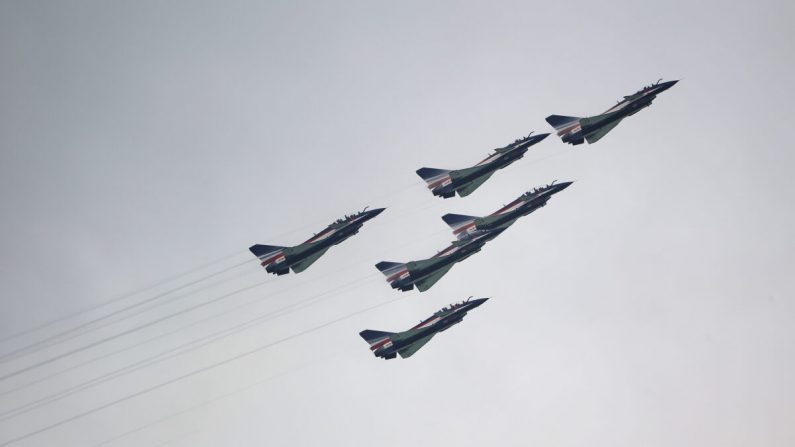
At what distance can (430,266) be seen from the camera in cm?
17200

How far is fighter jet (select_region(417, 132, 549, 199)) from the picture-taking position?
6718 inches

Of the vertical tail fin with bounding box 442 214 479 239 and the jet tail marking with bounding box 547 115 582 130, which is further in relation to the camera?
the vertical tail fin with bounding box 442 214 479 239

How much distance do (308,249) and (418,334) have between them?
18.0 m

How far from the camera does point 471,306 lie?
568 feet

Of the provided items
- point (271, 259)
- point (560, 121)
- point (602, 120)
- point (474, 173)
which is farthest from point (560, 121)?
point (271, 259)

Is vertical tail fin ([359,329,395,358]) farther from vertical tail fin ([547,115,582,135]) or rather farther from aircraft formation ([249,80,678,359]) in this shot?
vertical tail fin ([547,115,582,135])

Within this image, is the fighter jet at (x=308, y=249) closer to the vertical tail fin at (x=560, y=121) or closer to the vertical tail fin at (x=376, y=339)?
the vertical tail fin at (x=376, y=339)

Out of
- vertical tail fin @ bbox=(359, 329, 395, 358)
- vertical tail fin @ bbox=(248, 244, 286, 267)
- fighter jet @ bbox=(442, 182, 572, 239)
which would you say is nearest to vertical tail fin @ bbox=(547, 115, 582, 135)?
fighter jet @ bbox=(442, 182, 572, 239)

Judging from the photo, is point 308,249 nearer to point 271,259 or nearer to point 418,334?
point 271,259

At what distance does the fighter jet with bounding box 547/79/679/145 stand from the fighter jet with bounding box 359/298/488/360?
23.7 m

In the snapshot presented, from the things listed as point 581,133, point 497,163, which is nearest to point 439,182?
point 497,163

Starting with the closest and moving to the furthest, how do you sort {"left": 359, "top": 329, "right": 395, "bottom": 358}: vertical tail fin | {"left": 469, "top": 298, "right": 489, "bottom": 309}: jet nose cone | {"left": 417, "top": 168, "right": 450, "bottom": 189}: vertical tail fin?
{"left": 417, "top": 168, "right": 450, "bottom": 189}: vertical tail fin
{"left": 469, "top": 298, "right": 489, "bottom": 309}: jet nose cone
{"left": 359, "top": 329, "right": 395, "bottom": 358}: vertical tail fin

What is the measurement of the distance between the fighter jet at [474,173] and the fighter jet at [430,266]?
6.30 meters

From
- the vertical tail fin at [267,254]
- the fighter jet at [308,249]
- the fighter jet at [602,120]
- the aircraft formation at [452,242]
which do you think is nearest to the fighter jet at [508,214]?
the aircraft formation at [452,242]
